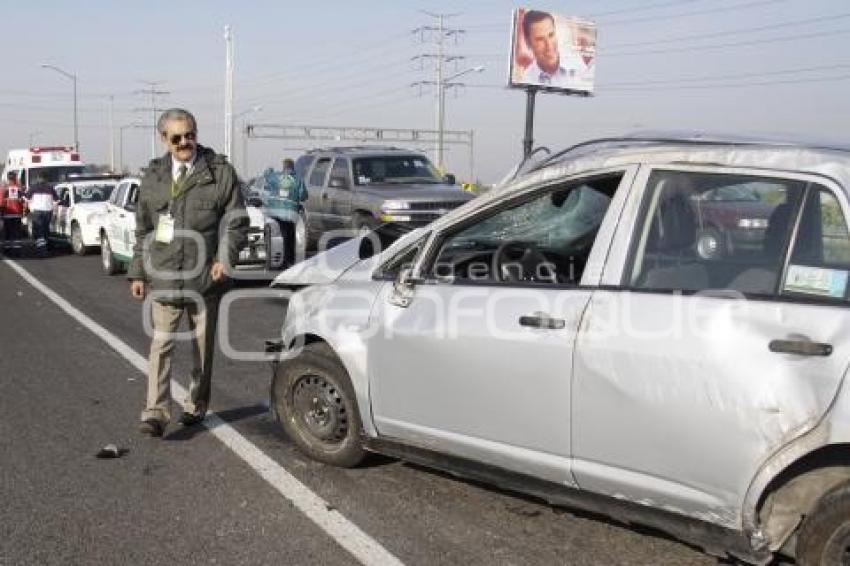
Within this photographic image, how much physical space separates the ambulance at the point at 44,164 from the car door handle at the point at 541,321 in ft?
76.5

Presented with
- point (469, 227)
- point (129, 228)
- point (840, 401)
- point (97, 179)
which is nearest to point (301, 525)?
point (469, 227)

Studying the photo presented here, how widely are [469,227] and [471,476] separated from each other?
118 cm

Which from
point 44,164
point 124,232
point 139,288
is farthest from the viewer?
point 44,164

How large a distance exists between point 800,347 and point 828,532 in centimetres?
64

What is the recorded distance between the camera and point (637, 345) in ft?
11.7

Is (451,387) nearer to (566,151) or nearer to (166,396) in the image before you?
(566,151)

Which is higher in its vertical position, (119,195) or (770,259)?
(770,259)

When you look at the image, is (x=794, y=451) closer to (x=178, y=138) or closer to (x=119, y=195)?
(x=178, y=138)

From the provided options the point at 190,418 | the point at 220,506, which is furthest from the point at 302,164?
the point at 220,506

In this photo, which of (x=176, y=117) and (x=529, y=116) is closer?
(x=176, y=117)

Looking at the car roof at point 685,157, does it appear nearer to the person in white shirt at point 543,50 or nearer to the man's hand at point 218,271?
the man's hand at point 218,271

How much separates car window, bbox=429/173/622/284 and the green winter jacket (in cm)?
161

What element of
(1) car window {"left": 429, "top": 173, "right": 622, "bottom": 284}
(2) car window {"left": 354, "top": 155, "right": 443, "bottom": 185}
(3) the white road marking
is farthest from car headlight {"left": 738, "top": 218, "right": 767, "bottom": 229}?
(2) car window {"left": 354, "top": 155, "right": 443, "bottom": 185}

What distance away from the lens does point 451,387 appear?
4227mm
